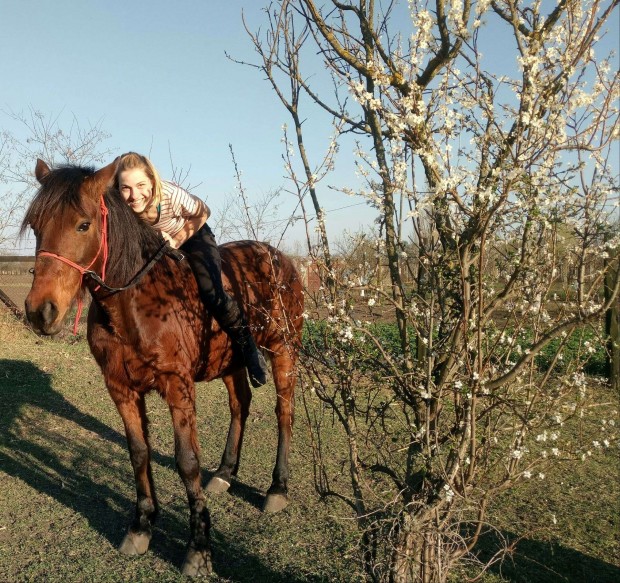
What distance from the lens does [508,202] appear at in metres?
2.60

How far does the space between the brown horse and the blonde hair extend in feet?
0.55

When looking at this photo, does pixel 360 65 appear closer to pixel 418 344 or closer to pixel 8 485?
pixel 418 344

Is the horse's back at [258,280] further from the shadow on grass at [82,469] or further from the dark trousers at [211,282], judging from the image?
the shadow on grass at [82,469]

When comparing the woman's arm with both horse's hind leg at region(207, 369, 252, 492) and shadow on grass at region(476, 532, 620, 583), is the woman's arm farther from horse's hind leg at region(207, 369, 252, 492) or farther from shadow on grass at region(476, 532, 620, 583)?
shadow on grass at region(476, 532, 620, 583)

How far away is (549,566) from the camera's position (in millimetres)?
4125

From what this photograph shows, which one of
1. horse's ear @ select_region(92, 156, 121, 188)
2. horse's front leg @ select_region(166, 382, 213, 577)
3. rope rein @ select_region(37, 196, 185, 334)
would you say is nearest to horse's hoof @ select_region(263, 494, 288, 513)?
horse's front leg @ select_region(166, 382, 213, 577)

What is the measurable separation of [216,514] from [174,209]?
8.24 feet

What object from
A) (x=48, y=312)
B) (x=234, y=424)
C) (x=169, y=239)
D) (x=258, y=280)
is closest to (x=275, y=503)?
(x=234, y=424)

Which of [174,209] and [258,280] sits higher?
[174,209]

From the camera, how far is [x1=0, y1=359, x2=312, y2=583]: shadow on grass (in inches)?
169

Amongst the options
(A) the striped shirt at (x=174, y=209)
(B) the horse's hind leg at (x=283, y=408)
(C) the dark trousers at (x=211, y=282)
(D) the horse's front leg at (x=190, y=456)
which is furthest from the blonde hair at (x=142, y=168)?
(B) the horse's hind leg at (x=283, y=408)

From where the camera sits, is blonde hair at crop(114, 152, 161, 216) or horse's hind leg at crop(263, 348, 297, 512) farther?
horse's hind leg at crop(263, 348, 297, 512)

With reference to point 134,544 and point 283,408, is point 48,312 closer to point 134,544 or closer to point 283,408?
point 134,544

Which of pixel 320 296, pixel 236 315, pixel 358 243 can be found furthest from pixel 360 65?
pixel 236 315
